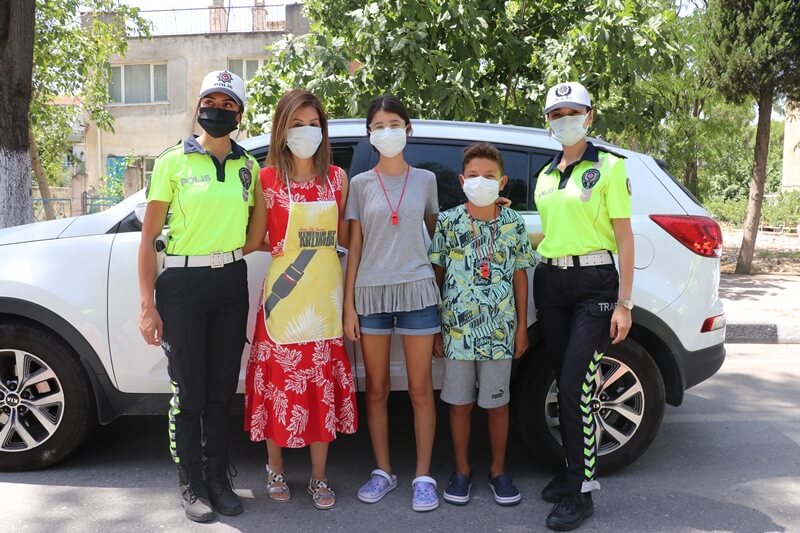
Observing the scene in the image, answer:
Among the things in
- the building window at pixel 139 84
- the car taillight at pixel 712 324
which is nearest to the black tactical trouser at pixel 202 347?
the car taillight at pixel 712 324

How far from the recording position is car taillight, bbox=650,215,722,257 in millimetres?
3568

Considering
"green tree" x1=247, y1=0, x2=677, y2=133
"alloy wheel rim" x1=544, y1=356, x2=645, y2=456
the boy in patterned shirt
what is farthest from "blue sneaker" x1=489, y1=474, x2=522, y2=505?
"green tree" x1=247, y1=0, x2=677, y2=133

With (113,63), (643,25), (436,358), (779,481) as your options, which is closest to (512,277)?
(436,358)

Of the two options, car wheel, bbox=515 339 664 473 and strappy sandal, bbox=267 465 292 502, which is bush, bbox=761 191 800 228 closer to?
car wheel, bbox=515 339 664 473

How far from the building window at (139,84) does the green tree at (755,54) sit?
16814 millimetres

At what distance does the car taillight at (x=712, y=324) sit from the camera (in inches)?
143

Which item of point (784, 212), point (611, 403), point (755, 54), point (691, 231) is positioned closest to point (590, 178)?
point (691, 231)

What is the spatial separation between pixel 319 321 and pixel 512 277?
3.02ft

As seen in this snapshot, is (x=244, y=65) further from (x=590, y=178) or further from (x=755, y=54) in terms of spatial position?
(x=590, y=178)

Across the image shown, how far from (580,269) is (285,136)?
1428mm

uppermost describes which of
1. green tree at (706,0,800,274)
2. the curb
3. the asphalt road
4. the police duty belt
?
green tree at (706,0,800,274)

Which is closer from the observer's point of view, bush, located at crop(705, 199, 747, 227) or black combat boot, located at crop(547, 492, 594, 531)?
black combat boot, located at crop(547, 492, 594, 531)

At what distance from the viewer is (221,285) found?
3.05 metres

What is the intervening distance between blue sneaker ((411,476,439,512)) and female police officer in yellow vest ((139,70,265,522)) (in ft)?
2.66
